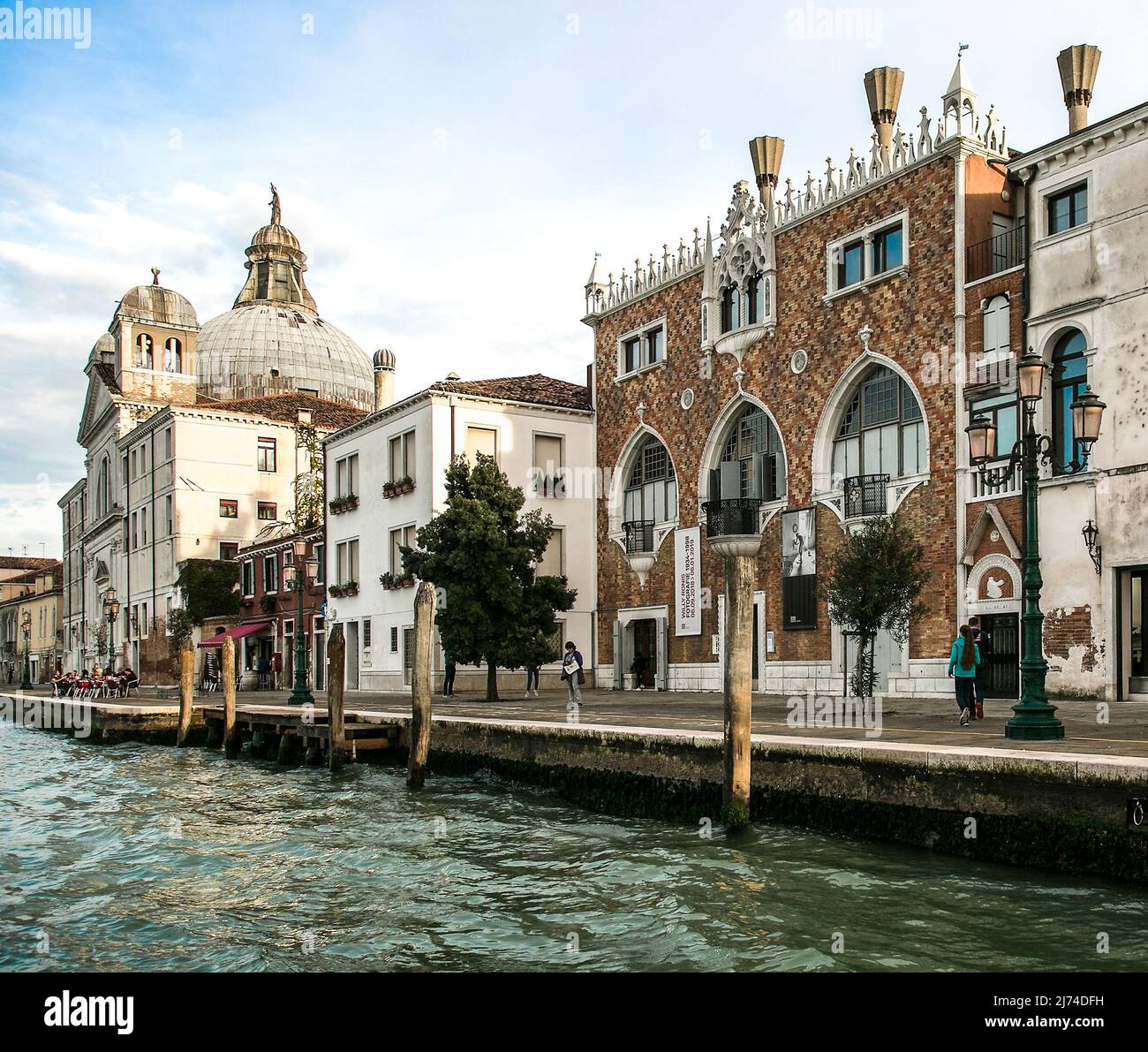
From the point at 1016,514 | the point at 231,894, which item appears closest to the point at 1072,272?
the point at 1016,514

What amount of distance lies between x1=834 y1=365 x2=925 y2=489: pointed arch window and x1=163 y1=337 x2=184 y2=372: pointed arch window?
146 ft

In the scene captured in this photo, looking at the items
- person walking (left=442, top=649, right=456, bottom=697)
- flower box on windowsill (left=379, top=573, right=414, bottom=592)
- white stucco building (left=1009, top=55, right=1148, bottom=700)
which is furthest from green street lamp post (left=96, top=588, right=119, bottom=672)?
white stucco building (left=1009, top=55, right=1148, bottom=700)

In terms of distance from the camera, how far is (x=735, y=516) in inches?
1066

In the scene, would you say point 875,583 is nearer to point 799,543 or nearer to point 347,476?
point 799,543

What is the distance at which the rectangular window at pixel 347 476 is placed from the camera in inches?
1465

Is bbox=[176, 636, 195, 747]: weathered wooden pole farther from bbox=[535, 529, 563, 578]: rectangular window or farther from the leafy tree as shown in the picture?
the leafy tree

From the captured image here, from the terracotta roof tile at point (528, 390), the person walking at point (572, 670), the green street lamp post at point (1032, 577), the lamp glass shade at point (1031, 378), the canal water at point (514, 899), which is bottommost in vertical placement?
the canal water at point (514, 899)

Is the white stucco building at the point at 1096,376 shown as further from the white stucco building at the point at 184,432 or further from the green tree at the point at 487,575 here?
the white stucco building at the point at 184,432

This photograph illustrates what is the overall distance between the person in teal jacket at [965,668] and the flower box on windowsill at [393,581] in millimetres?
19709

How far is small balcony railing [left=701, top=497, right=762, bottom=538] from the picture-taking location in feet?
88.4

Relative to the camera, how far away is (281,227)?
8062 cm

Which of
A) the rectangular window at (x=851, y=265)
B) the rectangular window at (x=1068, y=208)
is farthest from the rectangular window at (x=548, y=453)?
the rectangular window at (x=1068, y=208)
